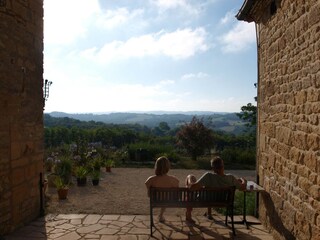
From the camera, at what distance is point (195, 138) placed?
17.9 meters

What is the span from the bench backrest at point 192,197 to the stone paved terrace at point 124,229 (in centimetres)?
47

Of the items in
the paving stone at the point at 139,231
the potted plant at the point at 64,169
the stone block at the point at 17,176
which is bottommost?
the paving stone at the point at 139,231

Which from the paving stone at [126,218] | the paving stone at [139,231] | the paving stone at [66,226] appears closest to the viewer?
the paving stone at [139,231]

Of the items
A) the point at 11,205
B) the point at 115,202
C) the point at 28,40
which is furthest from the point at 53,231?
the point at 28,40

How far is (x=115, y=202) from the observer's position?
8227mm

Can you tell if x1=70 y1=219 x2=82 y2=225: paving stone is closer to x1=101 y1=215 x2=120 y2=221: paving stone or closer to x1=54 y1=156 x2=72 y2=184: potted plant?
x1=101 y1=215 x2=120 y2=221: paving stone

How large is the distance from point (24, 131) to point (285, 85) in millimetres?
4265

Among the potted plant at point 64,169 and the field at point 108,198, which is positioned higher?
the potted plant at point 64,169

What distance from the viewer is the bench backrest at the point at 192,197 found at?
5.41 meters

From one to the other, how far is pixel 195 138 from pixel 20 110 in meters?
12.9

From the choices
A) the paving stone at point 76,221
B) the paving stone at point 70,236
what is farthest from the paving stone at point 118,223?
the paving stone at point 70,236

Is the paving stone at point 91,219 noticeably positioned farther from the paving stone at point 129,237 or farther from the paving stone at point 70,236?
the paving stone at point 129,237

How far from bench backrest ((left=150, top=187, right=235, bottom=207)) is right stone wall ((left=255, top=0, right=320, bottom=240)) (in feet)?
2.49

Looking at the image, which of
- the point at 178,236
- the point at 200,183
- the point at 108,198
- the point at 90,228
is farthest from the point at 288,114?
the point at 108,198
